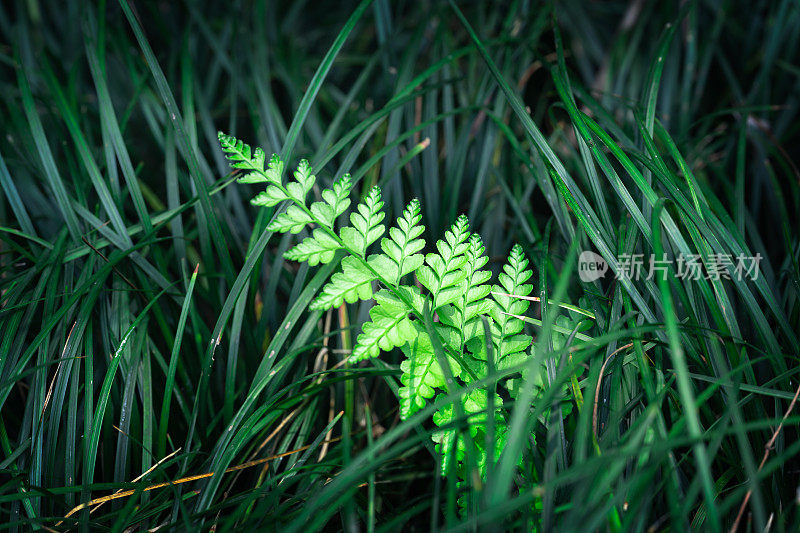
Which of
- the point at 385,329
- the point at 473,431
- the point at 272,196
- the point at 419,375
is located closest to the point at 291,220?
the point at 272,196

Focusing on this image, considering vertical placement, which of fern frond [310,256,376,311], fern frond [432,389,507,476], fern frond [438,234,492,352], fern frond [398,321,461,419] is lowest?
fern frond [432,389,507,476]

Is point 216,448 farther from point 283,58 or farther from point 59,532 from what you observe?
point 283,58

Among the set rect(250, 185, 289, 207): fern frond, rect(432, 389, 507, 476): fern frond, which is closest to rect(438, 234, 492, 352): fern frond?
rect(432, 389, 507, 476): fern frond

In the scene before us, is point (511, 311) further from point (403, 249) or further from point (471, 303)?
point (403, 249)

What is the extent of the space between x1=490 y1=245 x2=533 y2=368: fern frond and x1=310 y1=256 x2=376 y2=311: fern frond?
253mm

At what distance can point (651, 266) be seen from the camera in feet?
3.63

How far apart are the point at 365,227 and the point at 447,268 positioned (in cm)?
18

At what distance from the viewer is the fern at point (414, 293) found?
2.92ft

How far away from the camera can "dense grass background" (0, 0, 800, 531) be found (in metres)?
0.91

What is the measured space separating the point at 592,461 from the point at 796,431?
590 millimetres

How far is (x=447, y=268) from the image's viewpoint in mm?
935

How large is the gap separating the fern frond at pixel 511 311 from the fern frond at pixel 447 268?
85mm

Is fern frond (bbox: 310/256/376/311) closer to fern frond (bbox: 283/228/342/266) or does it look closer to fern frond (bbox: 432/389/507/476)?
fern frond (bbox: 283/228/342/266)

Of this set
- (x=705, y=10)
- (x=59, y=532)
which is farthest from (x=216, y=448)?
(x=705, y=10)
